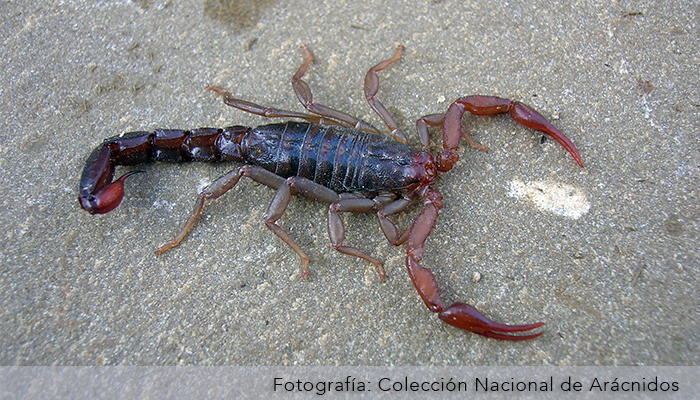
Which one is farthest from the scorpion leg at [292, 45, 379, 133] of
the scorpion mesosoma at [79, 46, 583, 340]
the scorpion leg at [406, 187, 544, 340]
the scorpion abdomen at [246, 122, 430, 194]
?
the scorpion leg at [406, 187, 544, 340]

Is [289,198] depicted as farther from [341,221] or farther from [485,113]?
[485,113]

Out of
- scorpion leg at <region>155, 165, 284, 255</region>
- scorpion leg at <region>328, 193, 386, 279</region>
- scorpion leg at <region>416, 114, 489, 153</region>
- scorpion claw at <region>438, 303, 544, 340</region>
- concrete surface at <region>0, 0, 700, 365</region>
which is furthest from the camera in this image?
scorpion leg at <region>416, 114, 489, 153</region>

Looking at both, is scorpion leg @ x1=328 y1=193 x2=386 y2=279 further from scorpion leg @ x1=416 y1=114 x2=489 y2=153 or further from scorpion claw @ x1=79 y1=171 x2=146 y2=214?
scorpion claw @ x1=79 y1=171 x2=146 y2=214

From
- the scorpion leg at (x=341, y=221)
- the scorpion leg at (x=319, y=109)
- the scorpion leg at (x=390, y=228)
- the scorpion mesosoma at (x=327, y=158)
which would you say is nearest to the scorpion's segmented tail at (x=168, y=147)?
the scorpion mesosoma at (x=327, y=158)

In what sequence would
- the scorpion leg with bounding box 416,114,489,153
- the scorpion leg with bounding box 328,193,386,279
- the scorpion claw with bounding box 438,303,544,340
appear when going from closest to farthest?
the scorpion claw with bounding box 438,303,544,340
the scorpion leg with bounding box 328,193,386,279
the scorpion leg with bounding box 416,114,489,153

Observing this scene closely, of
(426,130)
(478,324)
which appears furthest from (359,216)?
(478,324)

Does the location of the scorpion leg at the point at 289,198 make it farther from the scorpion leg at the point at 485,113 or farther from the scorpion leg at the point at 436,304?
the scorpion leg at the point at 485,113

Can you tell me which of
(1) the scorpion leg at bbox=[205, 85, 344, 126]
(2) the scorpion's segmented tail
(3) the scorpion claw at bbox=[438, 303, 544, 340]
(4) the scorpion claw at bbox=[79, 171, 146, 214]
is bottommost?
(3) the scorpion claw at bbox=[438, 303, 544, 340]

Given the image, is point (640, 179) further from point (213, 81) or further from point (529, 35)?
point (213, 81)
